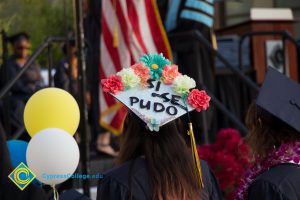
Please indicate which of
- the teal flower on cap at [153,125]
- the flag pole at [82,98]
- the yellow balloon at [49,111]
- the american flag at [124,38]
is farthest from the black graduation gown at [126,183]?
the american flag at [124,38]

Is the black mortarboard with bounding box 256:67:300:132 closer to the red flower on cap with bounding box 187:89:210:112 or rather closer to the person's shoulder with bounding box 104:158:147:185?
the red flower on cap with bounding box 187:89:210:112

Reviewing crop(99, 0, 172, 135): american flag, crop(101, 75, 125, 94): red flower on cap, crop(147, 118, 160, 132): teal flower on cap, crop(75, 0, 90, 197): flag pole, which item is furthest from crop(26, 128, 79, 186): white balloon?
crop(99, 0, 172, 135): american flag

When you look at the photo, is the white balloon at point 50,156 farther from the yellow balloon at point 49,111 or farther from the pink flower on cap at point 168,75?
the pink flower on cap at point 168,75

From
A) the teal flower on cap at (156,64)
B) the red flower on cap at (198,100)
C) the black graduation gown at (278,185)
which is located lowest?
the black graduation gown at (278,185)

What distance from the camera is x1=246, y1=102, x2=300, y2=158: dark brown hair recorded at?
282 centimetres

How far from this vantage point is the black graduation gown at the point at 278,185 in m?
2.54

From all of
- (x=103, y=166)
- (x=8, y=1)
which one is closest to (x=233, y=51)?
(x=103, y=166)

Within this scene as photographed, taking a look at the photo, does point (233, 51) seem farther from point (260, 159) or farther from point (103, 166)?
point (260, 159)

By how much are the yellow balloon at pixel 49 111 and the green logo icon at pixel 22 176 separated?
29 cm

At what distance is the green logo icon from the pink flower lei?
101cm

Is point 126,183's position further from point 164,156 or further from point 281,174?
point 281,174

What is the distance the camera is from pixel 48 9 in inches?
533

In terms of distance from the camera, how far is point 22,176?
2752 mm

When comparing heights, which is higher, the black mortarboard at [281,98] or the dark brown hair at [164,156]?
the black mortarboard at [281,98]
